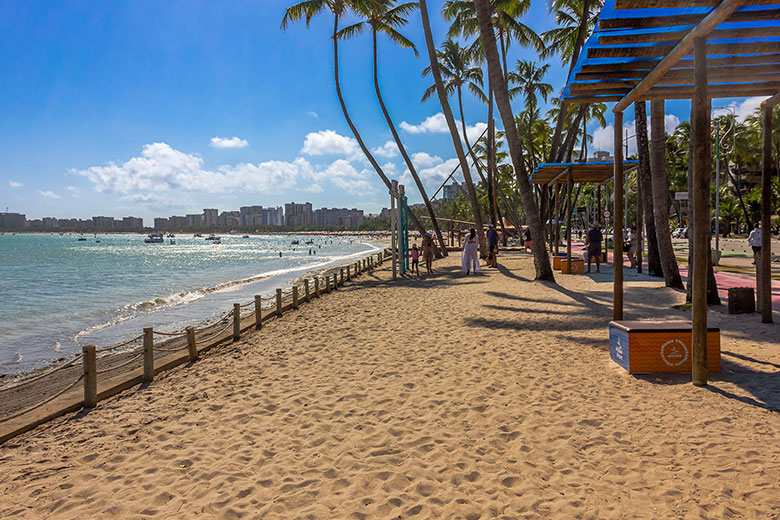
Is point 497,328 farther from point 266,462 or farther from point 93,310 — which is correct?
point 93,310

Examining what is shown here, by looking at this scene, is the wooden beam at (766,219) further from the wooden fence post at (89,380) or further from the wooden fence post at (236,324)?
the wooden fence post at (89,380)

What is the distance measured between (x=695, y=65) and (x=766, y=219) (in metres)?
3.68

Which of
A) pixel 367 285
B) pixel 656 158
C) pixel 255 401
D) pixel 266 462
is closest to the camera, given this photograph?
pixel 266 462

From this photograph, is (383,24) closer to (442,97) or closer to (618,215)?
(442,97)

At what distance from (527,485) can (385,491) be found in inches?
39.3

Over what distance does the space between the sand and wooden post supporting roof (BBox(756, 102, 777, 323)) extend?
42 cm

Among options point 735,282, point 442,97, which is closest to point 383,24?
point 442,97

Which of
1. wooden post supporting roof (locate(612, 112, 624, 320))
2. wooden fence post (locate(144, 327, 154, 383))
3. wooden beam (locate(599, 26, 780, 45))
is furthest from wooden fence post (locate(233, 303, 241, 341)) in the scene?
wooden beam (locate(599, 26, 780, 45))

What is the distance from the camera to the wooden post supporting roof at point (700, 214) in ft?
15.1

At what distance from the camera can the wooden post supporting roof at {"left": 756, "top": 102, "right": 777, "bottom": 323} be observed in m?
6.85

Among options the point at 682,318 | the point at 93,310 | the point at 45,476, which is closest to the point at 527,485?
the point at 45,476

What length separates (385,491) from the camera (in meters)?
3.34

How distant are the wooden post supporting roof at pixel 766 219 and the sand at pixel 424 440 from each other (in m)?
0.42

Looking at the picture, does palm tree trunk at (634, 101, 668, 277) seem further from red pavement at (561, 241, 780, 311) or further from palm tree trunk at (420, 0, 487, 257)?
palm tree trunk at (420, 0, 487, 257)
